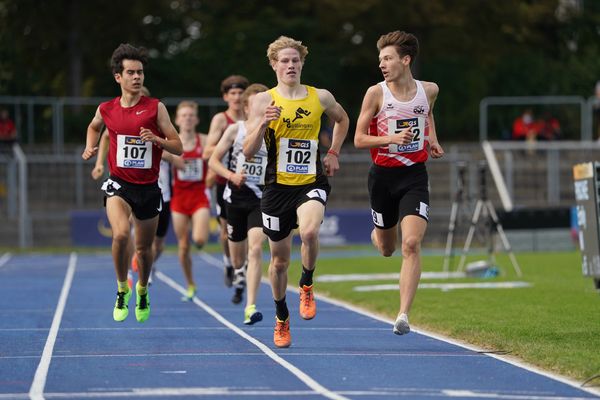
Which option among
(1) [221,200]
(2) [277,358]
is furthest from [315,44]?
(2) [277,358]

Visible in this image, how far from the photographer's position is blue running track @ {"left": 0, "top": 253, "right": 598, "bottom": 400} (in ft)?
29.9

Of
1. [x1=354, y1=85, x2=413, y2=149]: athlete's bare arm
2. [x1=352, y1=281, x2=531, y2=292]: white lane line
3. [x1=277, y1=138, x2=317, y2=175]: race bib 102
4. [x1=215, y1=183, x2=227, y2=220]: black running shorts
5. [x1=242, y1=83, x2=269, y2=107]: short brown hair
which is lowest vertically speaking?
[x1=352, y1=281, x2=531, y2=292]: white lane line

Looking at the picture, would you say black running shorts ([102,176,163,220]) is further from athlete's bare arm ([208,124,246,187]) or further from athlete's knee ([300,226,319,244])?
athlete's knee ([300,226,319,244])

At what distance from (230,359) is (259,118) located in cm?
192

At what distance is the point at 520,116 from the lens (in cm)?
3812

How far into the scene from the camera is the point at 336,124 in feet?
39.5

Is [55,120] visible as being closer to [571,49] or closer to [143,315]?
[571,49]

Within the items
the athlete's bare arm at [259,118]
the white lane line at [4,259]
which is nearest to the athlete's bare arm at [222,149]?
the athlete's bare arm at [259,118]

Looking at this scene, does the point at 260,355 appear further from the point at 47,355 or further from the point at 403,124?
the point at 403,124

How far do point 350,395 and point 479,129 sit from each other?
3247 centimetres

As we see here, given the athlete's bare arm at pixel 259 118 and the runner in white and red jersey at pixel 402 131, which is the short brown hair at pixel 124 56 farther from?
the runner in white and red jersey at pixel 402 131

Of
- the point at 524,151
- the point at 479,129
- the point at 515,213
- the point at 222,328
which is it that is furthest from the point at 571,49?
the point at 222,328

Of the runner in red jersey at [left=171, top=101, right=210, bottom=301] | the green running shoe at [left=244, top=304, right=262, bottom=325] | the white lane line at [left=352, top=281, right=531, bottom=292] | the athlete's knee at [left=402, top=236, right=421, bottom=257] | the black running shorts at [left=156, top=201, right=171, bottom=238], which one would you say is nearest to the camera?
the athlete's knee at [left=402, top=236, right=421, bottom=257]

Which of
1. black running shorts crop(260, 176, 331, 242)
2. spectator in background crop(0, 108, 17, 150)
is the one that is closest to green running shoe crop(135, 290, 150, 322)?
black running shorts crop(260, 176, 331, 242)
